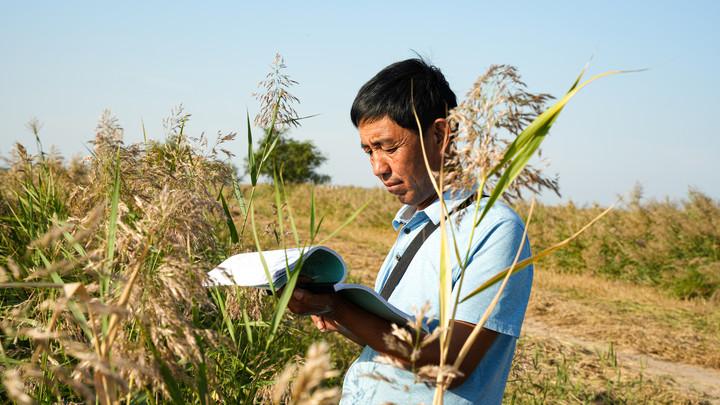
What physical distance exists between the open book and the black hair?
2.20 feet

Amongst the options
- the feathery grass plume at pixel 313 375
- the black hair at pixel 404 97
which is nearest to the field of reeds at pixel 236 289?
the feathery grass plume at pixel 313 375

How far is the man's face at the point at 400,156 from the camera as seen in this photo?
2.20 metres

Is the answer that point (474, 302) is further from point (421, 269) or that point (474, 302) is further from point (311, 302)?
point (311, 302)

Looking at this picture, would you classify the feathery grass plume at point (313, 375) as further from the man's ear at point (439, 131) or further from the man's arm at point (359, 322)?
the man's ear at point (439, 131)

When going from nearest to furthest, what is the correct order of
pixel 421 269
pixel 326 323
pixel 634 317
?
pixel 326 323 < pixel 421 269 < pixel 634 317

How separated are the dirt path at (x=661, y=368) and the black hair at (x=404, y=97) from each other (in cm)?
426

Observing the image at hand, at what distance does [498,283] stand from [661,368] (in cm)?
606

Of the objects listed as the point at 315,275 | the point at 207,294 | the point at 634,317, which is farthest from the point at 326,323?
the point at 634,317

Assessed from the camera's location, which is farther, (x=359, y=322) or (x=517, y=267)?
(x=359, y=322)

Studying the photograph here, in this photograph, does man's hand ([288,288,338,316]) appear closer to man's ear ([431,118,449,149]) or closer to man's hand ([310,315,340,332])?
man's hand ([310,315,340,332])

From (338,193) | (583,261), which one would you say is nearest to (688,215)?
(583,261)

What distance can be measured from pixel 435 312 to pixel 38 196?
248cm

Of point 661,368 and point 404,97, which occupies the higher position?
point 404,97

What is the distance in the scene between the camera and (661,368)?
278 inches
